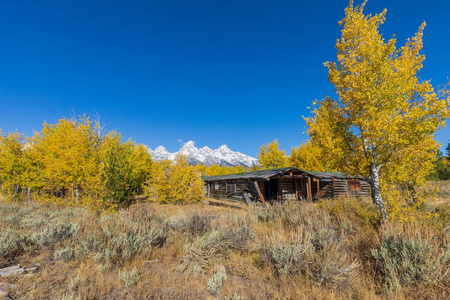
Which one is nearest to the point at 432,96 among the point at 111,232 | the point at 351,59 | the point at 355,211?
the point at 351,59

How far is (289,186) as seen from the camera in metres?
23.1

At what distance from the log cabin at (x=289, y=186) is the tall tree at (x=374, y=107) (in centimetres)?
1199

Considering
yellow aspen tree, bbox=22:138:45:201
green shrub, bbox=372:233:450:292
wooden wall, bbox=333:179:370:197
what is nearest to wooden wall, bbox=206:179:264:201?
wooden wall, bbox=333:179:370:197

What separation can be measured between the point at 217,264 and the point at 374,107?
263 inches

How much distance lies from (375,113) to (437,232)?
3.56 m

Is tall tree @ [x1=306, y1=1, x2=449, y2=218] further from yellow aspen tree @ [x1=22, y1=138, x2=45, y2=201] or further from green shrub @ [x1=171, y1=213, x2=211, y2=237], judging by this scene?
yellow aspen tree @ [x1=22, y1=138, x2=45, y2=201]

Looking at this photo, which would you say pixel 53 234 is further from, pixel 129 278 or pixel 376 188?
pixel 376 188

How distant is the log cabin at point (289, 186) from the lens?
20.1m

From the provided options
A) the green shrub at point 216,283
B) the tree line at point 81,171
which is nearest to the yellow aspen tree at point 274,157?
the tree line at point 81,171

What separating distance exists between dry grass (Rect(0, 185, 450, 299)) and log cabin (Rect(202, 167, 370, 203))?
1370 centimetres

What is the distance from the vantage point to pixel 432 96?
5301mm

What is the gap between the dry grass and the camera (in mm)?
3457

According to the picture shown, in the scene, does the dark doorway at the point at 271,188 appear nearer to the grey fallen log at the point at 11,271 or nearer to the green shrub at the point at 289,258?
the green shrub at the point at 289,258

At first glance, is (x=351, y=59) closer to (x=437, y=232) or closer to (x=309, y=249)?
(x=437, y=232)
